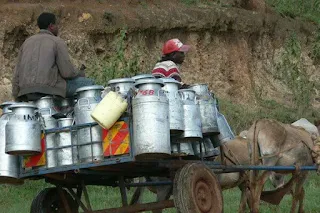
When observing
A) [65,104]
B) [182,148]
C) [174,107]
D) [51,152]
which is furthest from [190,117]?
[65,104]

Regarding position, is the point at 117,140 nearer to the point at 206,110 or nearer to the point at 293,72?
the point at 206,110

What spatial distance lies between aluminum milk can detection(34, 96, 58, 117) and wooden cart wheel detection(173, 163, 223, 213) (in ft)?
5.45

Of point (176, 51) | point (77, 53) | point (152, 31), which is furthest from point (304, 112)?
point (176, 51)

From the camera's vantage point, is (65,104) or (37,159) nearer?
(37,159)

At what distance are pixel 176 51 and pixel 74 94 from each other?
1.90 metres

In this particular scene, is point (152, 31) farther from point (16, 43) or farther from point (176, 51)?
point (176, 51)

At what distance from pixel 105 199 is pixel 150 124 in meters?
8.01

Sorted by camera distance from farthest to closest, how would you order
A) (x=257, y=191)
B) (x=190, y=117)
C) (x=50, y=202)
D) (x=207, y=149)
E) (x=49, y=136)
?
(x=257, y=191) < (x=50, y=202) < (x=207, y=149) < (x=49, y=136) < (x=190, y=117)

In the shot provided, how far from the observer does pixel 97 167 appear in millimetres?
9719

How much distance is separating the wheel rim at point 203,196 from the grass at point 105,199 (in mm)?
5029

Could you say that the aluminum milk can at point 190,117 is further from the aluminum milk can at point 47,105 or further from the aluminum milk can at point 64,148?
the aluminum milk can at point 47,105

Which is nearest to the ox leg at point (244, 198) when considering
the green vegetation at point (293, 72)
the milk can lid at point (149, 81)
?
the milk can lid at point (149, 81)

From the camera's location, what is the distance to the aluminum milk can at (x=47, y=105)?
33.4ft

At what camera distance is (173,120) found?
9.57 metres
